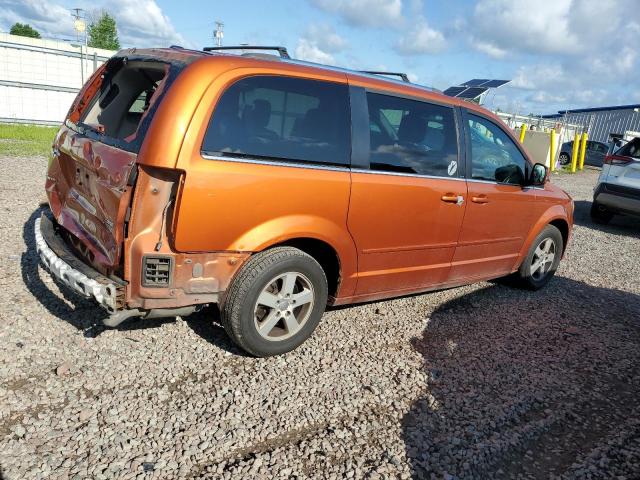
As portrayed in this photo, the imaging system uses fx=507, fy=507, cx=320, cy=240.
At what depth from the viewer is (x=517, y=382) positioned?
11.9ft

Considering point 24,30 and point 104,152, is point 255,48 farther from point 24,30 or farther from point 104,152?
point 24,30

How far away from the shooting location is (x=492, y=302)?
17.1ft

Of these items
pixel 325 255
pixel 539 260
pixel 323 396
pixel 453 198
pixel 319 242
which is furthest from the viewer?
pixel 539 260

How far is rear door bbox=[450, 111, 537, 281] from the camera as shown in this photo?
4461 millimetres

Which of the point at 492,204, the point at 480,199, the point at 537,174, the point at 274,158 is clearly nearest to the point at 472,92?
the point at 537,174

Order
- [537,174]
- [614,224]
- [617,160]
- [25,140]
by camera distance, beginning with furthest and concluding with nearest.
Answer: [25,140] → [614,224] → [617,160] → [537,174]

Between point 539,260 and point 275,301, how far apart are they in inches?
137

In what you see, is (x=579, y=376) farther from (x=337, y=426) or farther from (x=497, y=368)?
(x=337, y=426)

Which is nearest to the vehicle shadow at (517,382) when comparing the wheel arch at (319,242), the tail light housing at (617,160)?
the wheel arch at (319,242)

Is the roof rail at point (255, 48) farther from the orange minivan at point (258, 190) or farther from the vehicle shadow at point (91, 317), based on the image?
the vehicle shadow at point (91, 317)

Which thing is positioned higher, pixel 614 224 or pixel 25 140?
pixel 25 140

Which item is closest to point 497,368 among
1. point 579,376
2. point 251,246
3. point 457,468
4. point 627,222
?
point 579,376

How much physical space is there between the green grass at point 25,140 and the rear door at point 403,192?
938 centimetres

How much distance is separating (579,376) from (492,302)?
57.0 inches
